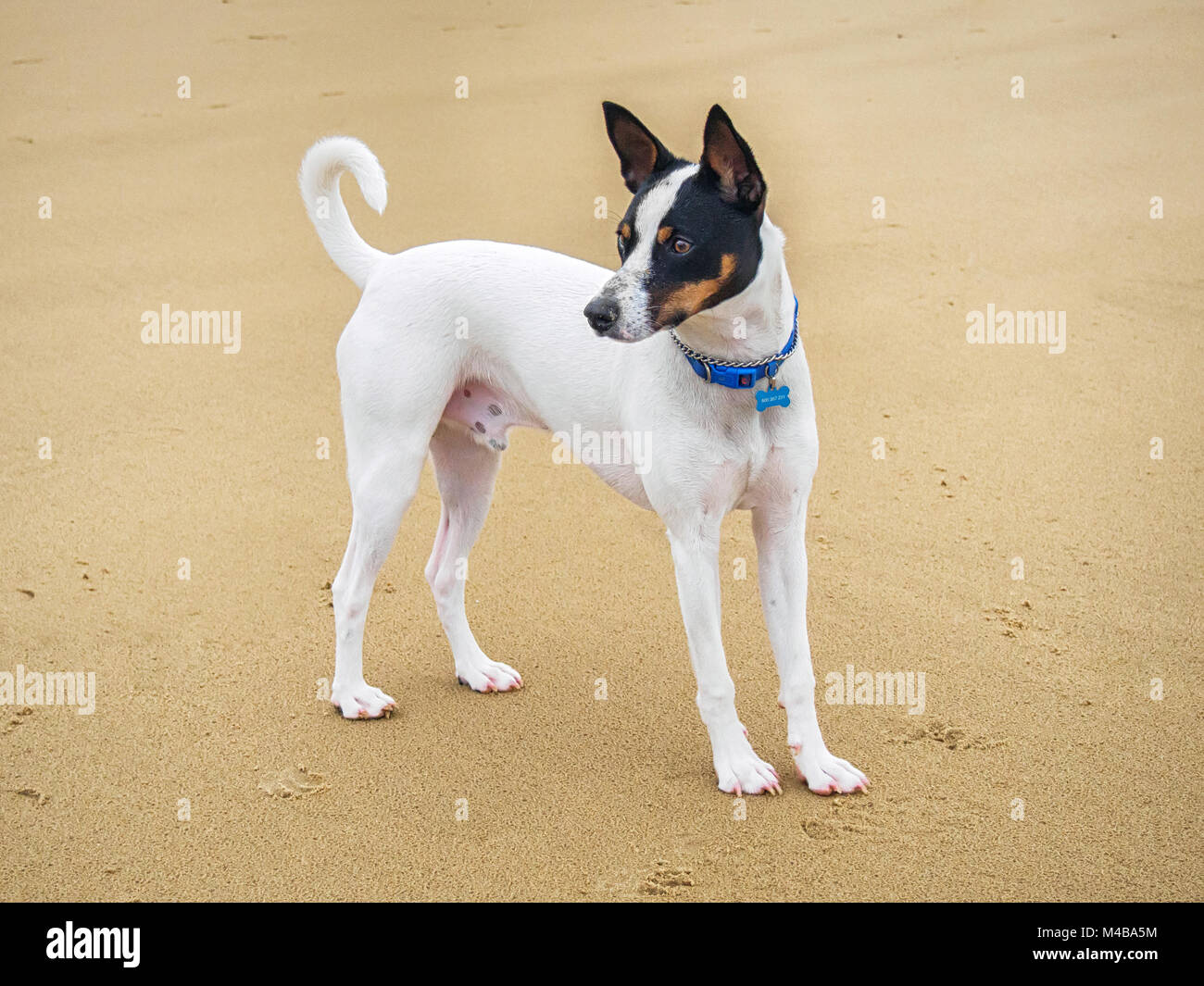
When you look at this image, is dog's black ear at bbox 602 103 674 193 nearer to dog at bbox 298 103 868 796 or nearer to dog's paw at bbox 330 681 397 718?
dog at bbox 298 103 868 796

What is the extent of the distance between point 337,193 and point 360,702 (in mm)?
1748

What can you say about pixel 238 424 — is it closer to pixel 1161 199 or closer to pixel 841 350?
pixel 841 350

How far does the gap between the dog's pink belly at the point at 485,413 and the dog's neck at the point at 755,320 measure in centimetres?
88

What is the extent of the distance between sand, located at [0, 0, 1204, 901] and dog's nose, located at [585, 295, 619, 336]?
1.53m

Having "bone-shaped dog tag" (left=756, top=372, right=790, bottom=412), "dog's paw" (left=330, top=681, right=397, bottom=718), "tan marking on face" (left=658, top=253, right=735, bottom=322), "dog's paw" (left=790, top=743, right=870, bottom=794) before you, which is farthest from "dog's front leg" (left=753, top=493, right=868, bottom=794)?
"dog's paw" (left=330, top=681, right=397, bottom=718)

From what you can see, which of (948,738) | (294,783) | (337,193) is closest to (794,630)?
(948,738)

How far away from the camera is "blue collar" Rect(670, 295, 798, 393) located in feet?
11.6

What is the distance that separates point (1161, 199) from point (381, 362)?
23.2ft

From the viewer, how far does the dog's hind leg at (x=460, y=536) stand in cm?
453

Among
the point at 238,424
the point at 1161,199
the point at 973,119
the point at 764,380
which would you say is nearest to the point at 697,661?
the point at 764,380

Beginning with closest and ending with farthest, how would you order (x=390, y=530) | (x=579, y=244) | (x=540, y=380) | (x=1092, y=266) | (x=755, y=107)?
(x=540, y=380) < (x=390, y=530) < (x=1092, y=266) < (x=579, y=244) < (x=755, y=107)

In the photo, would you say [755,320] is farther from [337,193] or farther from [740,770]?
[337,193]

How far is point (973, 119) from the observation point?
1084cm

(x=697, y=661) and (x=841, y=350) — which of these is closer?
(x=697, y=661)
